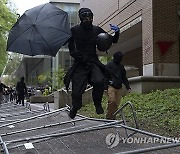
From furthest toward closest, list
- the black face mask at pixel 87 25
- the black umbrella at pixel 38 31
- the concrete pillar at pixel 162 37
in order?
the concrete pillar at pixel 162 37 < the black umbrella at pixel 38 31 < the black face mask at pixel 87 25

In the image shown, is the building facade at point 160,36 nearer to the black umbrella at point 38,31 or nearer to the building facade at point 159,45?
the building facade at point 159,45

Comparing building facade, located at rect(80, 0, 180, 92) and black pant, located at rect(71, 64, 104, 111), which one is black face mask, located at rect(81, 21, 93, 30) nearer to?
black pant, located at rect(71, 64, 104, 111)

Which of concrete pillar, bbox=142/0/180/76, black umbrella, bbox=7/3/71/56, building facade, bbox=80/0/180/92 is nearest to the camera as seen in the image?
black umbrella, bbox=7/3/71/56

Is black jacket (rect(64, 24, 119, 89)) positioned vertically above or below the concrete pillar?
below

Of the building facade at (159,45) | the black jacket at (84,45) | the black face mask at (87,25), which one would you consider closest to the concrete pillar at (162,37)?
the building facade at (159,45)

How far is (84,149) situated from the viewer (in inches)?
259

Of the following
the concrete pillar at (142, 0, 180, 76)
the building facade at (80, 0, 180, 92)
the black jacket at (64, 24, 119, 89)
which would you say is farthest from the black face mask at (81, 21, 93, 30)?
the concrete pillar at (142, 0, 180, 76)

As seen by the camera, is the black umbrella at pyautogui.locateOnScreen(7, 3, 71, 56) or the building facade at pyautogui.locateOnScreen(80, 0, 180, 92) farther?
the building facade at pyautogui.locateOnScreen(80, 0, 180, 92)

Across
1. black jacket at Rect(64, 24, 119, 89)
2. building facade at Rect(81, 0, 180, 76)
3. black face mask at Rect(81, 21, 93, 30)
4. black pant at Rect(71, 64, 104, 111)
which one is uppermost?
building facade at Rect(81, 0, 180, 76)

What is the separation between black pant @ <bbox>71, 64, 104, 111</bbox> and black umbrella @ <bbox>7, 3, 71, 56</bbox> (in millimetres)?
842

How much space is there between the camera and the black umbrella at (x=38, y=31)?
677 centimetres

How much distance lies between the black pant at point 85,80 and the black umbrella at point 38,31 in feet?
2.76

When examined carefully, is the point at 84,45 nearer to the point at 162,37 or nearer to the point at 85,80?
the point at 85,80

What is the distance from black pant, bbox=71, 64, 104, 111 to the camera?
6012 millimetres
